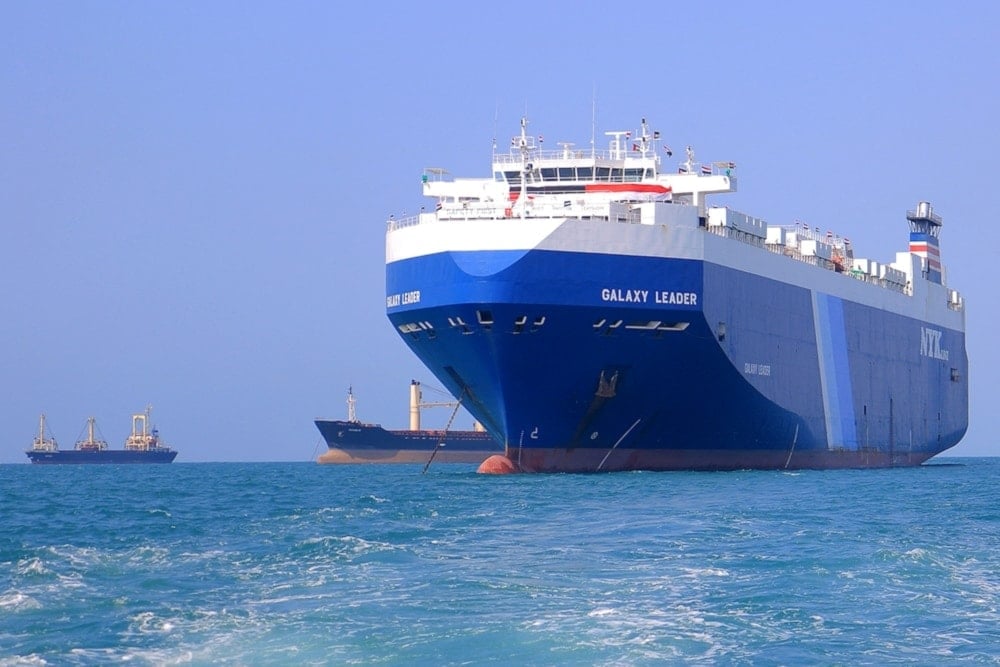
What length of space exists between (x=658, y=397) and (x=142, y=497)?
1341 cm

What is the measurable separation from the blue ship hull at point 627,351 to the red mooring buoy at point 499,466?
0.38 meters

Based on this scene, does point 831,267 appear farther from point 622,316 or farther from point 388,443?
point 388,443

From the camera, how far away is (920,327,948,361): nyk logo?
61.1 m

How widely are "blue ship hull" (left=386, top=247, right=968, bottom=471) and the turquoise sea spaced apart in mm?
10058

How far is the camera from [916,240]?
6412cm

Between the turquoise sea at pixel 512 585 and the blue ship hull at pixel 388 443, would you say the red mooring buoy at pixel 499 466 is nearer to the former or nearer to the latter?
the turquoise sea at pixel 512 585

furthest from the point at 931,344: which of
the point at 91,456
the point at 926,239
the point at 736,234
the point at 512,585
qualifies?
the point at 91,456

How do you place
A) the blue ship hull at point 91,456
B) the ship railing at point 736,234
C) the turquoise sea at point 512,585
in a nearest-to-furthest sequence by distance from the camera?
the turquoise sea at point 512,585
the ship railing at point 736,234
the blue ship hull at point 91,456

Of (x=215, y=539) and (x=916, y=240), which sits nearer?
(x=215, y=539)

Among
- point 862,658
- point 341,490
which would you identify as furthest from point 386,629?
point 341,490

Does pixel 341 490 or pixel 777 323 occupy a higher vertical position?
pixel 777 323

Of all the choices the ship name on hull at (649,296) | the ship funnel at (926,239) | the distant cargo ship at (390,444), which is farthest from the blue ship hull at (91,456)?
the ship name on hull at (649,296)

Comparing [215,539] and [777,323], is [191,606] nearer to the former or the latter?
[215,539]

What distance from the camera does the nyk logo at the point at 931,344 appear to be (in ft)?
200
